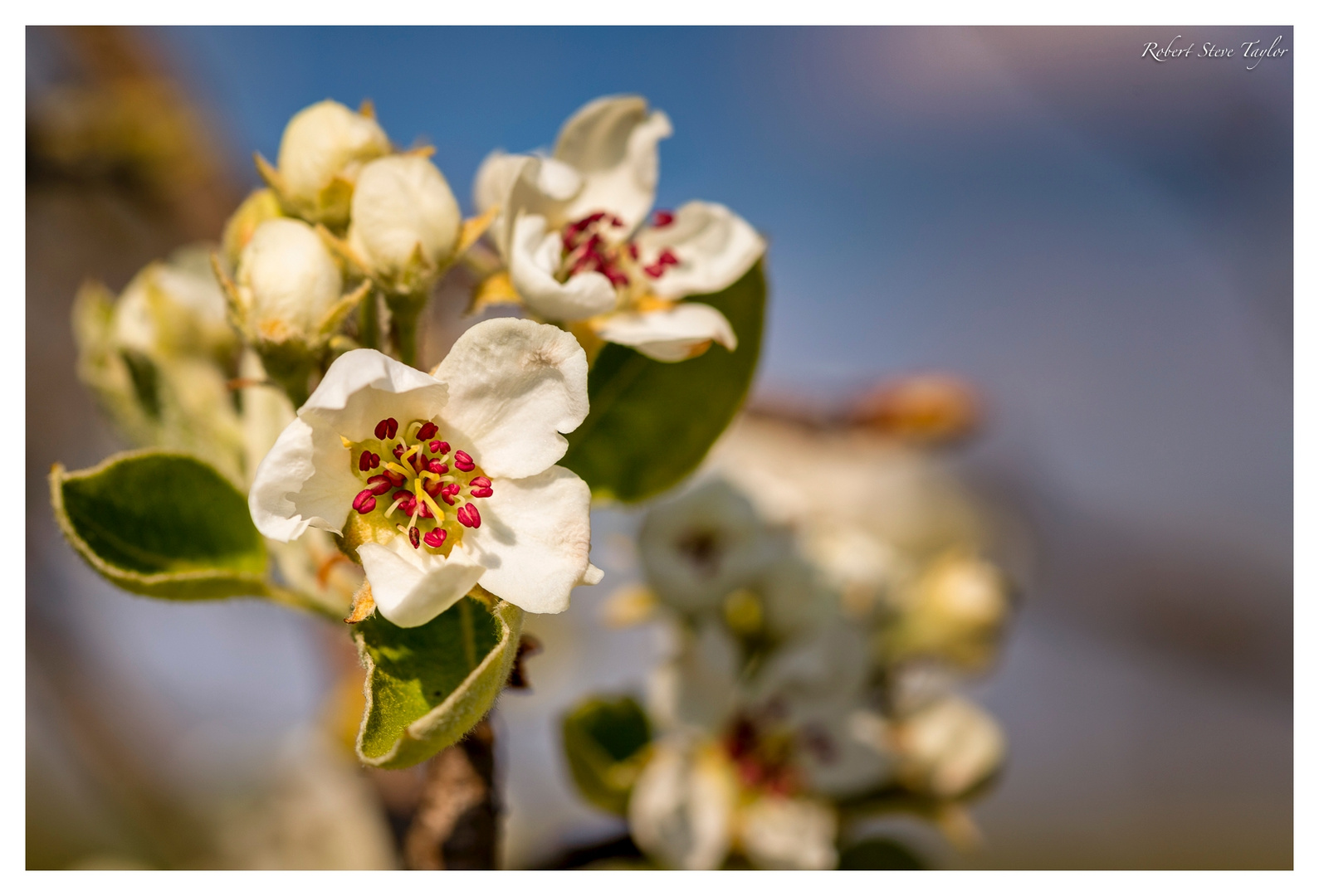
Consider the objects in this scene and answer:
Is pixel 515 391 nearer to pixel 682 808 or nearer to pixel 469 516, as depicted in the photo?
pixel 469 516

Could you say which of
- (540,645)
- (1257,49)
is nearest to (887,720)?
Result: (540,645)

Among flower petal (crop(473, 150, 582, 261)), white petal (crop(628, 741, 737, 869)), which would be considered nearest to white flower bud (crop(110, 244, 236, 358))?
flower petal (crop(473, 150, 582, 261))

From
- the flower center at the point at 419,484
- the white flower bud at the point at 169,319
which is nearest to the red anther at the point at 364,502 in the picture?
the flower center at the point at 419,484

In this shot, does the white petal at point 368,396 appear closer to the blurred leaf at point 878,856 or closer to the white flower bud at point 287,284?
the white flower bud at point 287,284

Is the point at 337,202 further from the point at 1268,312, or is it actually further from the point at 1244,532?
the point at 1244,532

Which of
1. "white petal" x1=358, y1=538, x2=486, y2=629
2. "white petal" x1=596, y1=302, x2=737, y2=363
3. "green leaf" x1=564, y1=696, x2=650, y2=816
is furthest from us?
"green leaf" x1=564, y1=696, x2=650, y2=816

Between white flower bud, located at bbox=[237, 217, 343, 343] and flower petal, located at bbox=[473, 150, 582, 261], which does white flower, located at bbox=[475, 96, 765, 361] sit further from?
white flower bud, located at bbox=[237, 217, 343, 343]

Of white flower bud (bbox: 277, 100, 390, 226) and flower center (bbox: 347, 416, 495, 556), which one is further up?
white flower bud (bbox: 277, 100, 390, 226)
